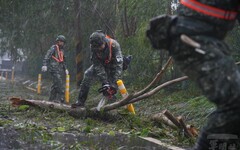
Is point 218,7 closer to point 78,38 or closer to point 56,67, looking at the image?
point 56,67

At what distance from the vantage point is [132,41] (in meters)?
13.8

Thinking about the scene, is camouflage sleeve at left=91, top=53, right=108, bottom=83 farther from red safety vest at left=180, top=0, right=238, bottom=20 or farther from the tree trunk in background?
the tree trunk in background

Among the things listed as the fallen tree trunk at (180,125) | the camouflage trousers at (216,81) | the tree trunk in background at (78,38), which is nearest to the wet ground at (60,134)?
the fallen tree trunk at (180,125)

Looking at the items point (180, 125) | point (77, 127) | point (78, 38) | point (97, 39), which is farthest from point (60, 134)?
point (78, 38)

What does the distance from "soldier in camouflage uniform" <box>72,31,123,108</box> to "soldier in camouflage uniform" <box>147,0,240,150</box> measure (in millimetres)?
5474

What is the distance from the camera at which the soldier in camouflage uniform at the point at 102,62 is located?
8336 millimetres

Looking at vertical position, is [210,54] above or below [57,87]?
above

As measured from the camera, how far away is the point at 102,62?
883cm

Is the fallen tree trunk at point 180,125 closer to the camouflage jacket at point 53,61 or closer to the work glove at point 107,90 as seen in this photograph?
the work glove at point 107,90

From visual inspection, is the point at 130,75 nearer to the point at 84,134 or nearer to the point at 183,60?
the point at 84,134

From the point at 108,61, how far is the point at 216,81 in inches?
249

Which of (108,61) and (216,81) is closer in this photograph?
(216,81)

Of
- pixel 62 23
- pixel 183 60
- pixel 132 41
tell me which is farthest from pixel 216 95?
pixel 62 23

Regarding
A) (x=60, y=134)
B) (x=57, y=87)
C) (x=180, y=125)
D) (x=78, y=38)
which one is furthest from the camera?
(x=78, y=38)
